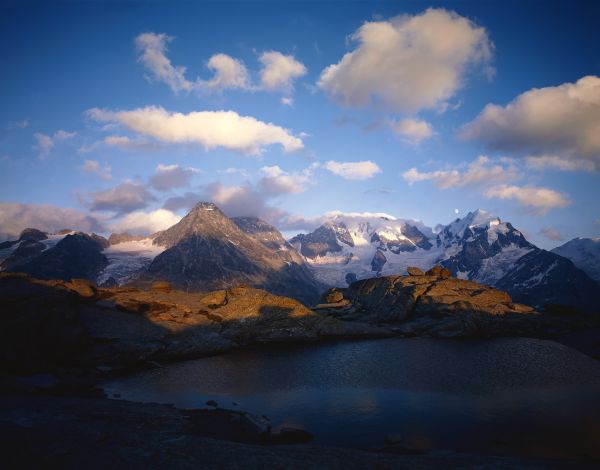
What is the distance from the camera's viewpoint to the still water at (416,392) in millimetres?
31734

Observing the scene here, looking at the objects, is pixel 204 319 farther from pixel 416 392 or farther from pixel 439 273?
pixel 439 273

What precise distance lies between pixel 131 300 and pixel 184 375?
30.5 m

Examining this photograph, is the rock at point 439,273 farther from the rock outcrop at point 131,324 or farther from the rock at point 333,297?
the rock outcrop at point 131,324

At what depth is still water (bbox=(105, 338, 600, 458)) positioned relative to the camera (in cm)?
3173

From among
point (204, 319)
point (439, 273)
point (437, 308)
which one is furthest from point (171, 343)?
point (439, 273)

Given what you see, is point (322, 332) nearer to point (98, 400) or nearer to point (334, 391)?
point (334, 391)

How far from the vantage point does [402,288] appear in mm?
105438

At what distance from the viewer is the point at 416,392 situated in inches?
1731

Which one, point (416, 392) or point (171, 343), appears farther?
point (171, 343)

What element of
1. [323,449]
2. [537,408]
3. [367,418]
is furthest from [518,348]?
[323,449]

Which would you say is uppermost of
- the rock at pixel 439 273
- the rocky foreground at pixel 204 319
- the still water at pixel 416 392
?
the rock at pixel 439 273

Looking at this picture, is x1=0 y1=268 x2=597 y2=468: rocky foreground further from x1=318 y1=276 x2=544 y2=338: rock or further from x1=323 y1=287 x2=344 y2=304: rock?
x1=323 y1=287 x2=344 y2=304: rock

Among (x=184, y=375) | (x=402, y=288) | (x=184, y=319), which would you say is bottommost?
(x=184, y=375)

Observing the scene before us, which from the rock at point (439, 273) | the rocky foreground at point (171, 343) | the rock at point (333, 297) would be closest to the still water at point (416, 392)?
the rocky foreground at point (171, 343)
